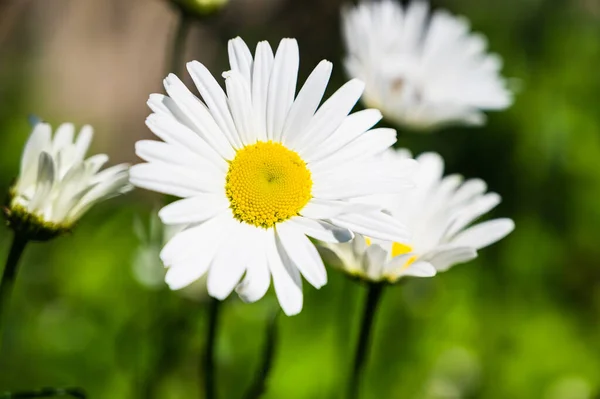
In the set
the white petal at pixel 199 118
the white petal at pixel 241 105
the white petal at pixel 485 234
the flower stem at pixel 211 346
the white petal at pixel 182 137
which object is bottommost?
the flower stem at pixel 211 346

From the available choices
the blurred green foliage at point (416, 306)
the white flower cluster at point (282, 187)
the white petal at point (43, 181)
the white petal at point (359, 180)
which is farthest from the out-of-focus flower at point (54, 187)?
the blurred green foliage at point (416, 306)

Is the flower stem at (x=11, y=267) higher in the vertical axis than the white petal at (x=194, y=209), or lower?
lower

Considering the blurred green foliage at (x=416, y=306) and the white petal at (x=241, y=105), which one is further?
the blurred green foliage at (x=416, y=306)

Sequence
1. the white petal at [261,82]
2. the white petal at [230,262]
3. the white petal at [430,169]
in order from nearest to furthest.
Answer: the white petal at [230,262] → the white petal at [261,82] → the white petal at [430,169]

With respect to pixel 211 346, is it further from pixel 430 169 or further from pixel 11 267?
pixel 430 169

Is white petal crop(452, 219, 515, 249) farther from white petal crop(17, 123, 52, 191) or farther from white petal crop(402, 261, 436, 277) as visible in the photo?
white petal crop(17, 123, 52, 191)

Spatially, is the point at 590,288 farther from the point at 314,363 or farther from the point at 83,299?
the point at 83,299

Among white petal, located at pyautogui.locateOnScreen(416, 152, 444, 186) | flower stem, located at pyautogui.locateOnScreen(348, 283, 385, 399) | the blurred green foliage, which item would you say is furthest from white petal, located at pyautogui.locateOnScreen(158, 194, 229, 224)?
the blurred green foliage

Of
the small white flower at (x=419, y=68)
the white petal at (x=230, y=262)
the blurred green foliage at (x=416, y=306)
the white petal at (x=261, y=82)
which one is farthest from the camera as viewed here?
the blurred green foliage at (x=416, y=306)

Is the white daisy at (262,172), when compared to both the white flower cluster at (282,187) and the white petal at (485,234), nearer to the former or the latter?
the white flower cluster at (282,187)
